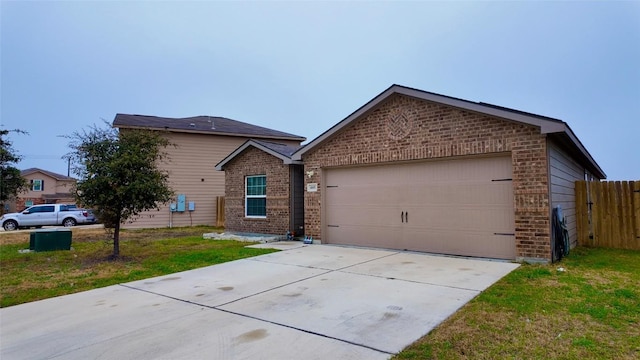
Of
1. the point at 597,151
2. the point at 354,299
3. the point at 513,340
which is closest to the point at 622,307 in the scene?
the point at 513,340

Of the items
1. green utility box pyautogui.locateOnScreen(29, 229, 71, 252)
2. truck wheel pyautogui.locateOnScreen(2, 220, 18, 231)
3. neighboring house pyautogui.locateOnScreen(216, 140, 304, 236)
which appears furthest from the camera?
truck wheel pyautogui.locateOnScreen(2, 220, 18, 231)

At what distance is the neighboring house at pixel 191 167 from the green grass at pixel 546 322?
1730 cm

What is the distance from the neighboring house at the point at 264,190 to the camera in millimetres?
12984

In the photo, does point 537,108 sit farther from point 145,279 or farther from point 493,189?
point 145,279

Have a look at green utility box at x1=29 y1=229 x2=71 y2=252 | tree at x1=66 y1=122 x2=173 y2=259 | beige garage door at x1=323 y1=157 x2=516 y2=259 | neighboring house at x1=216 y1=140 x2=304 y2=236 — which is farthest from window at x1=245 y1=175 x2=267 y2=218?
green utility box at x1=29 y1=229 x2=71 y2=252

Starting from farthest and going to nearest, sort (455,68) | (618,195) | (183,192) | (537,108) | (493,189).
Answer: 1. (537,108)
2. (455,68)
3. (183,192)
4. (618,195)
5. (493,189)

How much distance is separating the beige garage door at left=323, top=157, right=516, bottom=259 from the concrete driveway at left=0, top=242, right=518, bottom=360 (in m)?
0.91

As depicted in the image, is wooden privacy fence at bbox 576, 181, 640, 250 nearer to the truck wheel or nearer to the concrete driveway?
the concrete driveway

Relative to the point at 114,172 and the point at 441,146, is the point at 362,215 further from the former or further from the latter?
the point at 114,172

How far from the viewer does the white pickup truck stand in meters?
21.6

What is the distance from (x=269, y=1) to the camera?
19312 millimetres

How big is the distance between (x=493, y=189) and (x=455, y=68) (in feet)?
93.5

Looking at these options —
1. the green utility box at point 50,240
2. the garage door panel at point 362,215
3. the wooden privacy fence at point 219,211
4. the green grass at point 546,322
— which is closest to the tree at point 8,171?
the green utility box at point 50,240

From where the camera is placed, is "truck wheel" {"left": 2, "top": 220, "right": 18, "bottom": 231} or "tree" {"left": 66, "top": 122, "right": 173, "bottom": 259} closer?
"tree" {"left": 66, "top": 122, "right": 173, "bottom": 259}
